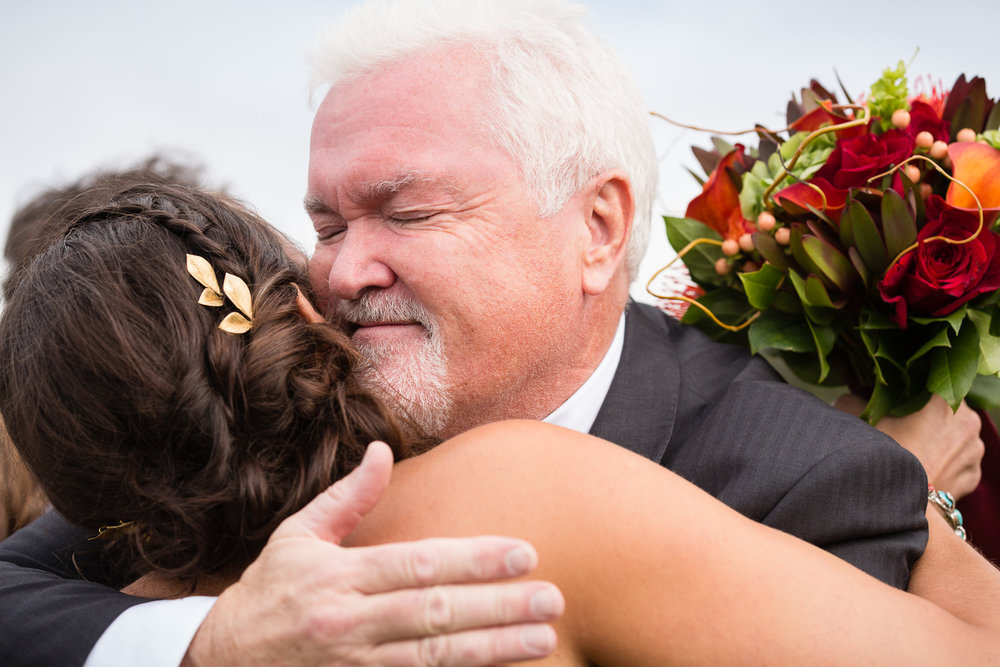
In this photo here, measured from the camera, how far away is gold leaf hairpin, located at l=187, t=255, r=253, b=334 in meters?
1.72

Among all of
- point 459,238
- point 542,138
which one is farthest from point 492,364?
point 542,138

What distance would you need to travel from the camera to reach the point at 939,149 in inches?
94.7

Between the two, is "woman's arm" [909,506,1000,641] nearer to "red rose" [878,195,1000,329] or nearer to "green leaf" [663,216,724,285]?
"red rose" [878,195,1000,329]

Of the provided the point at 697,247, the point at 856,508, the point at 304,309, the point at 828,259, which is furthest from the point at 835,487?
the point at 304,309

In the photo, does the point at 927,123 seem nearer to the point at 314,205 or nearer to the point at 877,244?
the point at 877,244

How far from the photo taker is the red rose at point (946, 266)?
2.33 metres

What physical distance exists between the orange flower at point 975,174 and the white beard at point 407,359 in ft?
4.96

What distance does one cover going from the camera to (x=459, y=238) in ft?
7.59

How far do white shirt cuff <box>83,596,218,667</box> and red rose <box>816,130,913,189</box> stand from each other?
6.73ft

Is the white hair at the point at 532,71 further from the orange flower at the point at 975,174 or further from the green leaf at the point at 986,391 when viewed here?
the green leaf at the point at 986,391

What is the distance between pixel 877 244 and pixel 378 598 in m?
1.78

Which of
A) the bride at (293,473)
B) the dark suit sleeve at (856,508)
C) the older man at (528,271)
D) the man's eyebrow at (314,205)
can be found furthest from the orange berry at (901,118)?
the man's eyebrow at (314,205)

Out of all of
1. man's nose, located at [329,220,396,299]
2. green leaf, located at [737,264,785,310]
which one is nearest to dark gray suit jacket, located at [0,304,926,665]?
green leaf, located at [737,264,785,310]

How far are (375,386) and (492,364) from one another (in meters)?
0.38
